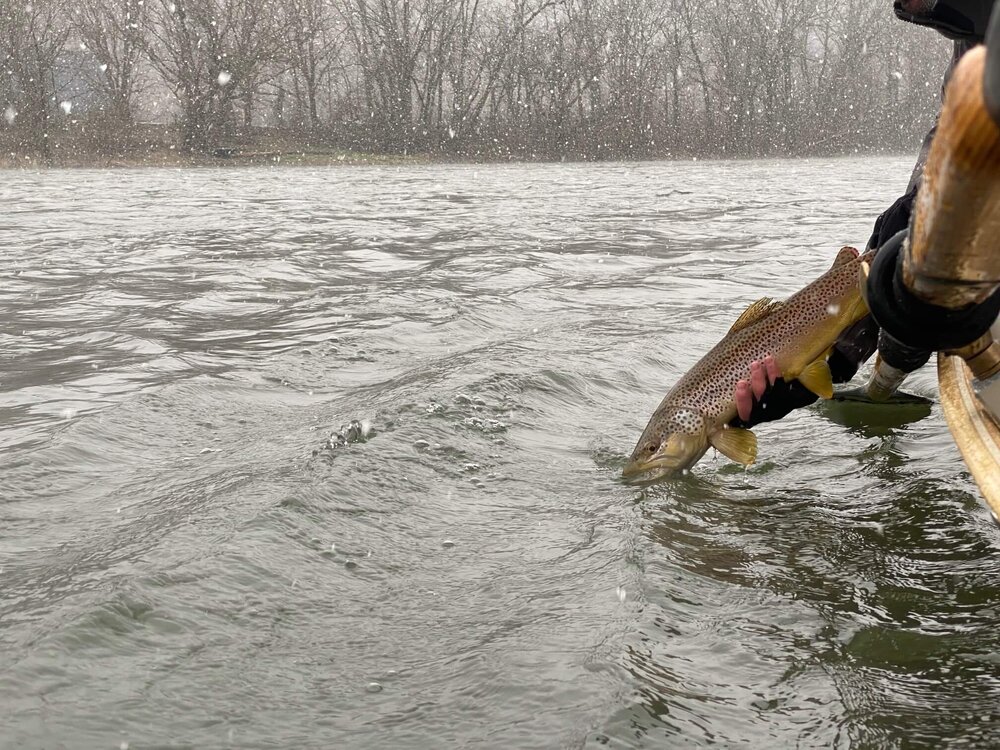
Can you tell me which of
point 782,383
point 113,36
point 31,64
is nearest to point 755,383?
point 782,383

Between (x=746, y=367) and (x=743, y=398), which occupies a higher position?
(x=746, y=367)

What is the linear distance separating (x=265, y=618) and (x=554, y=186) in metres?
21.2

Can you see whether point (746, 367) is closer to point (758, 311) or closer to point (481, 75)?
point (758, 311)

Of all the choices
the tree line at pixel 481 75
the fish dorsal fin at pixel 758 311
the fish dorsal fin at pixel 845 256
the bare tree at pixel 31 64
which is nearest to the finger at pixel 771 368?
the fish dorsal fin at pixel 758 311

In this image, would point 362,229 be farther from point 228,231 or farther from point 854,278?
point 854,278

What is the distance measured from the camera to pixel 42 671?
2891mm

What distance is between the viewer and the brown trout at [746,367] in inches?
158

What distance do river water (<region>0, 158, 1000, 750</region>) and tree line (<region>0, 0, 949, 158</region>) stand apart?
99.6 ft

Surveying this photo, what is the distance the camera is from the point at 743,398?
4.16m

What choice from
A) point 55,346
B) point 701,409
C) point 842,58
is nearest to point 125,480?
point 701,409

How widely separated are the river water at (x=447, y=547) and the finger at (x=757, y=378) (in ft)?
1.45

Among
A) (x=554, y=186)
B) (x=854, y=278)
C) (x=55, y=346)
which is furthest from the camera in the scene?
(x=554, y=186)

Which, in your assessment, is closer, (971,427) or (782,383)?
(971,427)

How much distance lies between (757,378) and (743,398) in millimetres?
95
